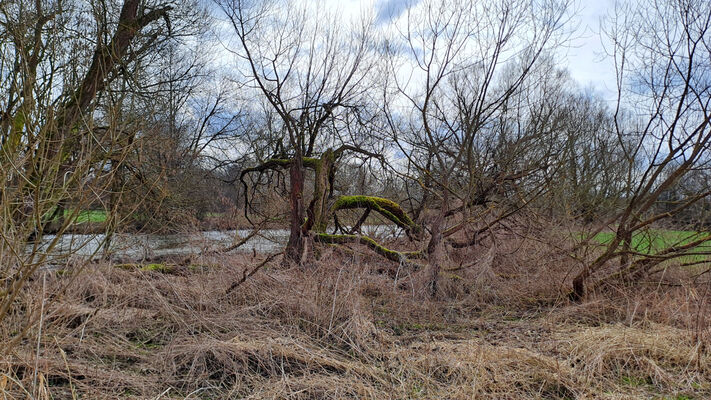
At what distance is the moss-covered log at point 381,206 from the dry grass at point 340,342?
86.7 inches

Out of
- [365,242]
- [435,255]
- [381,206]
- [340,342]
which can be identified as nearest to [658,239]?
[435,255]

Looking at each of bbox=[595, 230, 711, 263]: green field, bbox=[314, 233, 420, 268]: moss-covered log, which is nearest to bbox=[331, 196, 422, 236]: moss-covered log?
bbox=[314, 233, 420, 268]: moss-covered log

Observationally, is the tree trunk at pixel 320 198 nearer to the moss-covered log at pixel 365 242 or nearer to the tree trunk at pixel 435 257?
the moss-covered log at pixel 365 242

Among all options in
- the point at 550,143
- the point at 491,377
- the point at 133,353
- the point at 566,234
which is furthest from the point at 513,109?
the point at 133,353

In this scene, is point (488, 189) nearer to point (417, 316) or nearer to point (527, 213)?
point (527, 213)

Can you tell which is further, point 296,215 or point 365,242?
point 365,242

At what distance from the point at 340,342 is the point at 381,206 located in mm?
4468

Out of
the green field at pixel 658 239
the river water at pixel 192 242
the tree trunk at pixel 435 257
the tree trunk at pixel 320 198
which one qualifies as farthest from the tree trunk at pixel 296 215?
the green field at pixel 658 239

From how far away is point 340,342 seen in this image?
4.44 meters

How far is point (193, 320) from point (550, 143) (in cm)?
794

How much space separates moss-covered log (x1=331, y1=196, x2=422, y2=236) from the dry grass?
2.20 meters

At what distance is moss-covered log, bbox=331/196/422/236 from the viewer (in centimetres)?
861

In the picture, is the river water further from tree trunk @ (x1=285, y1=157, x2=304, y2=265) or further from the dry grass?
the dry grass

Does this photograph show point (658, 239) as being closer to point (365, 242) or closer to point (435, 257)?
point (435, 257)
